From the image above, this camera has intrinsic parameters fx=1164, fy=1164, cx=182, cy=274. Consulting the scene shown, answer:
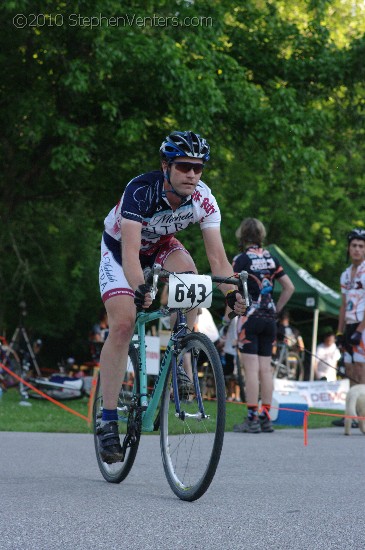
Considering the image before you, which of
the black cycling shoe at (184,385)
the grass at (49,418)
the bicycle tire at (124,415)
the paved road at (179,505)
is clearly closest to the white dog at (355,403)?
the grass at (49,418)

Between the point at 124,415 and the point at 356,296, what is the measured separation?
5954 mm

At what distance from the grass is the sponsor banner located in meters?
0.62

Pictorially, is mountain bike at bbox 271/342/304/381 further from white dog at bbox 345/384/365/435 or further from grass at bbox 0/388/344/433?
white dog at bbox 345/384/365/435

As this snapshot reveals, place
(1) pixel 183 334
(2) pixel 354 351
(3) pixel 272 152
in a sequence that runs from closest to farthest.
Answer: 1. (1) pixel 183 334
2. (2) pixel 354 351
3. (3) pixel 272 152

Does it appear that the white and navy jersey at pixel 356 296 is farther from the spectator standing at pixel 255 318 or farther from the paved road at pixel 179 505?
the paved road at pixel 179 505

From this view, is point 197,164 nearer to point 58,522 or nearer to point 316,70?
point 58,522

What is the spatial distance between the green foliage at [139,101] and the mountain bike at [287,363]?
10.4 feet

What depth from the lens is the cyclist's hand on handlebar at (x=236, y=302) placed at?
598cm

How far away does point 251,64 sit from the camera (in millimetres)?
22531

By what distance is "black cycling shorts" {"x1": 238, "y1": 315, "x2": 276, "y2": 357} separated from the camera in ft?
37.1

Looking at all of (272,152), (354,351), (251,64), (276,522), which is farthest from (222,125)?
(276,522)

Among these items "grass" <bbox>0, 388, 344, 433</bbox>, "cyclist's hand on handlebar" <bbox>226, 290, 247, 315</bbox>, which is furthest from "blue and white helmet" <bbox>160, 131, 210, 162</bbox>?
"grass" <bbox>0, 388, 344, 433</bbox>

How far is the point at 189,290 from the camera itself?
582cm

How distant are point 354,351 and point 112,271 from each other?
6211 mm
